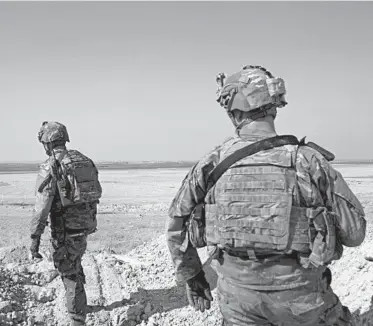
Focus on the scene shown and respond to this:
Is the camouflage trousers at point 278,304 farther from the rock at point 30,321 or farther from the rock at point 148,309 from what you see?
the rock at point 30,321

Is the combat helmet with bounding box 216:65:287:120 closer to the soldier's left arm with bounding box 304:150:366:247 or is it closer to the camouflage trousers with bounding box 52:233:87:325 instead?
the soldier's left arm with bounding box 304:150:366:247

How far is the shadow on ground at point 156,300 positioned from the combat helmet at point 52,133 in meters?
2.23

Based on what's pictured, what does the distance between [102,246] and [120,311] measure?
206 inches

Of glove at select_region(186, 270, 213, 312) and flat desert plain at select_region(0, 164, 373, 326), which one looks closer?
glove at select_region(186, 270, 213, 312)

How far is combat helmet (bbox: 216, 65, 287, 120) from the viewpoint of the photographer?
246cm

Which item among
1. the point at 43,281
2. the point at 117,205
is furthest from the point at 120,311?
the point at 117,205

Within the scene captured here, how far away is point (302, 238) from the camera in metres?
2.24

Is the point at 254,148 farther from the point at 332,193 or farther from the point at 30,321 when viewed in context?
the point at 30,321

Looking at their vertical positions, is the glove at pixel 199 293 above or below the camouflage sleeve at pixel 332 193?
below

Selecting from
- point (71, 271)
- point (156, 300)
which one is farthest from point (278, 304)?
point (156, 300)

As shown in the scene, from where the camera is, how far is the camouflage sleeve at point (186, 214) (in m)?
2.54

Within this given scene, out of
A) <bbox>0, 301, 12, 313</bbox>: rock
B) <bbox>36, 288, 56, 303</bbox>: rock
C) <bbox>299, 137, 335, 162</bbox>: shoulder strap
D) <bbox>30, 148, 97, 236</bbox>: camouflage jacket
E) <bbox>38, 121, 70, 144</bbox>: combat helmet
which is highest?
<bbox>38, 121, 70, 144</bbox>: combat helmet

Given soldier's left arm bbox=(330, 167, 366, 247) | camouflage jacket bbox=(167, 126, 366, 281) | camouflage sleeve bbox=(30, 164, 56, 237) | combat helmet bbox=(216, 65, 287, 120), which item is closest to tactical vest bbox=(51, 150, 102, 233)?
camouflage sleeve bbox=(30, 164, 56, 237)

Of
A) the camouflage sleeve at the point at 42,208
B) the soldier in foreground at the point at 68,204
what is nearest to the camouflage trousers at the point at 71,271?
the soldier in foreground at the point at 68,204
